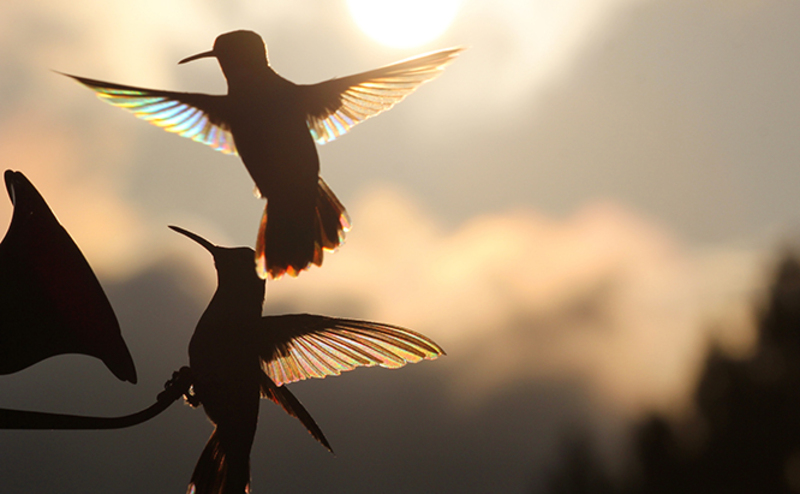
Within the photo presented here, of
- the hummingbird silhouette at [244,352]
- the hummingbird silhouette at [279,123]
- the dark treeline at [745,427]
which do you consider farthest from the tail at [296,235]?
the dark treeline at [745,427]

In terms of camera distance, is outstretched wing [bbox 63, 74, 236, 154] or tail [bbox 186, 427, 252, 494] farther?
tail [bbox 186, 427, 252, 494]

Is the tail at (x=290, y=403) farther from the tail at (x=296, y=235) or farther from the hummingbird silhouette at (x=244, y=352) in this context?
→ the tail at (x=296, y=235)

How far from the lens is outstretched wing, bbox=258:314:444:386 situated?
203 cm

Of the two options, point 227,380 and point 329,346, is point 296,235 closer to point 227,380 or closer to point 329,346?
point 227,380

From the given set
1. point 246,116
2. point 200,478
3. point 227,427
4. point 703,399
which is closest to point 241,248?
point 246,116

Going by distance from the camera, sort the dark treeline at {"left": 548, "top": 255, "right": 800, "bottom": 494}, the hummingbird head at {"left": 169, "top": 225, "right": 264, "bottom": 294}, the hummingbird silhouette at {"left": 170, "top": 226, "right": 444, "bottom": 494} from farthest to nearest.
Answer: the dark treeline at {"left": 548, "top": 255, "right": 800, "bottom": 494}, the hummingbird head at {"left": 169, "top": 225, "right": 264, "bottom": 294}, the hummingbird silhouette at {"left": 170, "top": 226, "right": 444, "bottom": 494}

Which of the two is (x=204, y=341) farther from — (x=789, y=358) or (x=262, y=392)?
(x=789, y=358)

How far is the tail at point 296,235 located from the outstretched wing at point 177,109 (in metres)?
0.42

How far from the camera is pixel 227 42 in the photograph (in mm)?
1793

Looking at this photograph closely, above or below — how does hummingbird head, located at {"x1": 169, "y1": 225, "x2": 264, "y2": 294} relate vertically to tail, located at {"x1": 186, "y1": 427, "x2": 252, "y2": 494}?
above

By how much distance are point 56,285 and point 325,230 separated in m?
1.20

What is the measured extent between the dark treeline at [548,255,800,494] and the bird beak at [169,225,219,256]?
2304cm

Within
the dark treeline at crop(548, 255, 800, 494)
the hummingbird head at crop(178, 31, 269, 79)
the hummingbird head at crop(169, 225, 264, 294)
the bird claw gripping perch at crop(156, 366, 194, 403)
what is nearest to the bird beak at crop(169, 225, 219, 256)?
the hummingbird head at crop(169, 225, 264, 294)

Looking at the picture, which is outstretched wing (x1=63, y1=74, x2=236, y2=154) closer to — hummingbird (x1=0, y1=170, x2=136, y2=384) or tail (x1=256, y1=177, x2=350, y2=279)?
tail (x1=256, y1=177, x2=350, y2=279)
